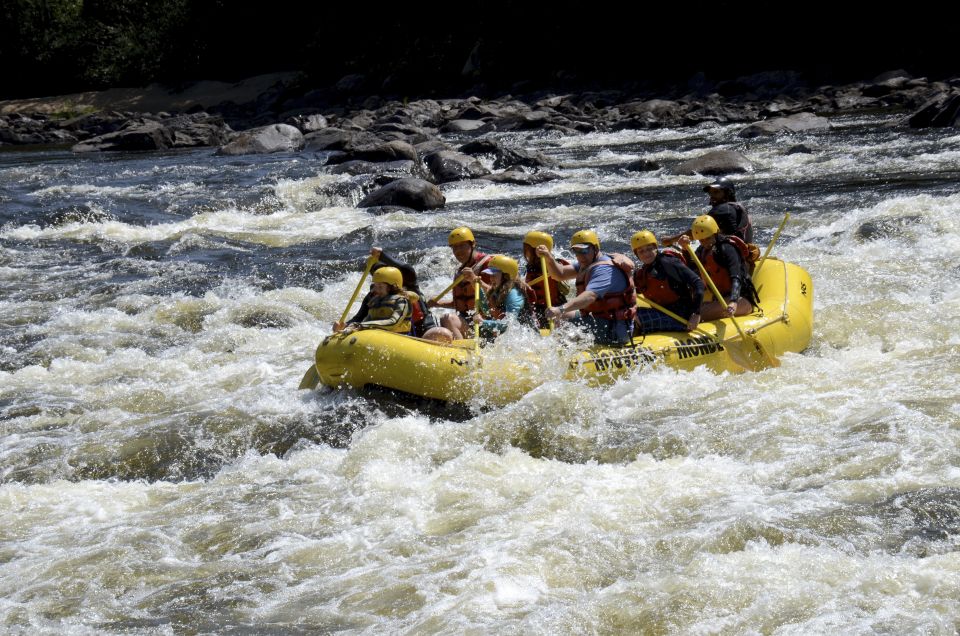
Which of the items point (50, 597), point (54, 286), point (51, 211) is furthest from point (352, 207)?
point (50, 597)

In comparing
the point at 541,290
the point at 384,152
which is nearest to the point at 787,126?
the point at 384,152

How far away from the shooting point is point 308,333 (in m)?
9.70

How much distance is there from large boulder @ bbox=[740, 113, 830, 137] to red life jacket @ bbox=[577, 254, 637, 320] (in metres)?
14.6

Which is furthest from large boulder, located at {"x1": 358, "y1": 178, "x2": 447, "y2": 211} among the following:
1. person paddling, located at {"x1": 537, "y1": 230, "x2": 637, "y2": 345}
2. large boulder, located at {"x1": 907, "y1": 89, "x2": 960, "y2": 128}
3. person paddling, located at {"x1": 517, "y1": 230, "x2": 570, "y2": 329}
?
large boulder, located at {"x1": 907, "y1": 89, "x2": 960, "y2": 128}

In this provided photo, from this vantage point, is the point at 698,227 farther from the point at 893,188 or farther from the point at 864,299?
the point at 893,188

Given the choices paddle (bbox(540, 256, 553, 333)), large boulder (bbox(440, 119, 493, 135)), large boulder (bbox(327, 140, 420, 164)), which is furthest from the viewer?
large boulder (bbox(440, 119, 493, 135))

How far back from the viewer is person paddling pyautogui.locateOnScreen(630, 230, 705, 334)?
7.68 meters

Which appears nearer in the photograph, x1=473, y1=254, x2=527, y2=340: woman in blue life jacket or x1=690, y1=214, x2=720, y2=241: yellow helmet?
x1=473, y1=254, x2=527, y2=340: woman in blue life jacket

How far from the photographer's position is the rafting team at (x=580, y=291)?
751 cm

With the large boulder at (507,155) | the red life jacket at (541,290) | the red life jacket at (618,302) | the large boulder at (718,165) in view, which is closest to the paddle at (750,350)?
the red life jacket at (618,302)

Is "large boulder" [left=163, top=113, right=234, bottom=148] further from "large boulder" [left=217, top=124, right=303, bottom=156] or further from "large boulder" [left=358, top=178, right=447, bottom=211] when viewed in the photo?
"large boulder" [left=358, top=178, right=447, bottom=211]

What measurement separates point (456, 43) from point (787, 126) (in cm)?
2140

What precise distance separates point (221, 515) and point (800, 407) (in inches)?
139

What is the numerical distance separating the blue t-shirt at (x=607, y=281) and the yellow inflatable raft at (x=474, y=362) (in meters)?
0.39
